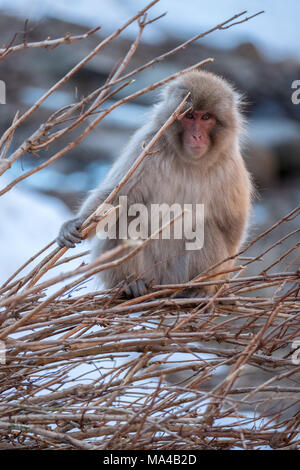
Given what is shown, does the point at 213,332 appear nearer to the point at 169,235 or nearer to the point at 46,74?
the point at 169,235

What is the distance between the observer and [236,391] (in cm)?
273

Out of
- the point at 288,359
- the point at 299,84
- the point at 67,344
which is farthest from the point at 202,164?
the point at 299,84

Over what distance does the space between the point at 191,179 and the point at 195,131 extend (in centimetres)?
32

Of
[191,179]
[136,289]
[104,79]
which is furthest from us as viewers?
[104,79]

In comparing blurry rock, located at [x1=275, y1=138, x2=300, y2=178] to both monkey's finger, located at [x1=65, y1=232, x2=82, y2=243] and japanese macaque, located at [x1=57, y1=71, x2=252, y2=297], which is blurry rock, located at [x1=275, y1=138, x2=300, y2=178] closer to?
japanese macaque, located at [x1=57, y1=71, x2=252, y2=297]

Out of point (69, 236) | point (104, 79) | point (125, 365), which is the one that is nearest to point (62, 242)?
point (69, 236)

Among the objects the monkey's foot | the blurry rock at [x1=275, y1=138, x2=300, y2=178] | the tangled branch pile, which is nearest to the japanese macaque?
the monkey's foot

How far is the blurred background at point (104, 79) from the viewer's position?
7500mm

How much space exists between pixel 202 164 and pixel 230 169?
7.7 inches

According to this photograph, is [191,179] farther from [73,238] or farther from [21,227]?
[21,227]

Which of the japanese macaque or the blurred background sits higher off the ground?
the blurred background

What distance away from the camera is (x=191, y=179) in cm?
418

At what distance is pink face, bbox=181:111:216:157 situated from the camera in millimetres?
3971

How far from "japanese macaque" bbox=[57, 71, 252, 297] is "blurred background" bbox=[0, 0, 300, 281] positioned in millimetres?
3086
